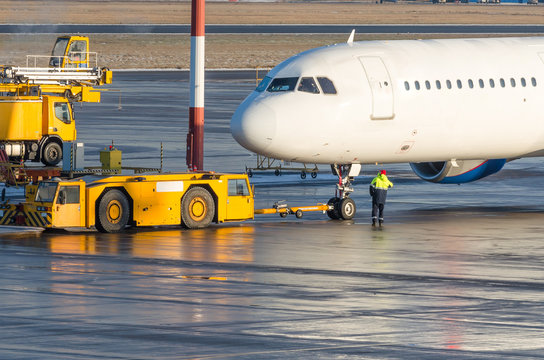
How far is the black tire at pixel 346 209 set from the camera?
36.7 m

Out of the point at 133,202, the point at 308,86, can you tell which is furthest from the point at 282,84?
the point at 133,202

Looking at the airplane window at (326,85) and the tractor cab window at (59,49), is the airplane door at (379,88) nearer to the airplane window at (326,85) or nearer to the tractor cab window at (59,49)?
the airplane window at (326,85)

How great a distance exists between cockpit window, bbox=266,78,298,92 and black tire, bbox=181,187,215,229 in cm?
337

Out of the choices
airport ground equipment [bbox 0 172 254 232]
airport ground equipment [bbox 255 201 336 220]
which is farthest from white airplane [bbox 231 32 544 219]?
airport ground equipment [bbox 0 172 254 232]

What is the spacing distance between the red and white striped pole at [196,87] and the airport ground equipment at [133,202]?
624 centimetres

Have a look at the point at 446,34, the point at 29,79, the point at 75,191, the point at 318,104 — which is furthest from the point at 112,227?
the point at 446,34

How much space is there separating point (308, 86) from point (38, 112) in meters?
17.1

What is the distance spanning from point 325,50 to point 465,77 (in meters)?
4.16

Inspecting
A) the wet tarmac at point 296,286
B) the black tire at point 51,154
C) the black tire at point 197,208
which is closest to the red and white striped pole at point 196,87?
the wet tarmac at point 296,286

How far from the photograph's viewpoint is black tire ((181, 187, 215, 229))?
113 feet

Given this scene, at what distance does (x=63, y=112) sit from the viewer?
5028 centimetres

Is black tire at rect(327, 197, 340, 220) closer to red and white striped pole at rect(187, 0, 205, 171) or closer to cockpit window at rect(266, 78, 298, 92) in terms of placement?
cockpit window at rect(266, 78, 298, 92)

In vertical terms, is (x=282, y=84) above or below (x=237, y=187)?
above

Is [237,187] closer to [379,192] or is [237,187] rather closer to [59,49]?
[379,192]
